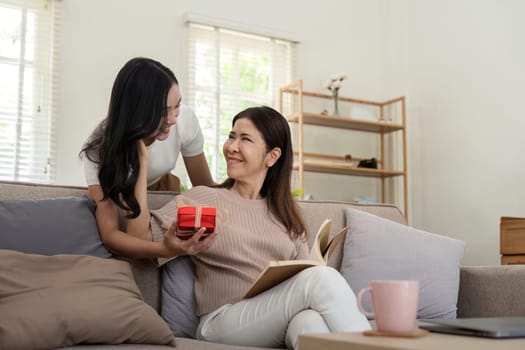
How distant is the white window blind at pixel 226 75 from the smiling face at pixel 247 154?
2825 mm

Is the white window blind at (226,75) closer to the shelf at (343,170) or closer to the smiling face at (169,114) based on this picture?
the shelf at (343,170)

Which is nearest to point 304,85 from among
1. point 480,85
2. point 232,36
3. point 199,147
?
point 232,36

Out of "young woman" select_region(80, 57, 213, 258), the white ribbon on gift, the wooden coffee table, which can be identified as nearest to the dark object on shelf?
"young woman" select_region(80, 57, 213, 258)

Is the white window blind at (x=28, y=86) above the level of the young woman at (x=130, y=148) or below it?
above

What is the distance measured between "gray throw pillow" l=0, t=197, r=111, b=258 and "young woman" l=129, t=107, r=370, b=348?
15 centimetres

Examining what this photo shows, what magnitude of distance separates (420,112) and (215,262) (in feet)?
12.7

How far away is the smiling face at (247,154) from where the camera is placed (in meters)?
2.15

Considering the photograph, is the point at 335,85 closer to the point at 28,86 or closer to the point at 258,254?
the point at 28,86

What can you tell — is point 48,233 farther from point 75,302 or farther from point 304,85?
point 304,85

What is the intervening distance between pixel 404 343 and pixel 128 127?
1266 millimetres

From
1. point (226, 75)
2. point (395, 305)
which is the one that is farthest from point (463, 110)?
point (395, 305)

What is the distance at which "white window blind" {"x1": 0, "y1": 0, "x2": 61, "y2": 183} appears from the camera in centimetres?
438

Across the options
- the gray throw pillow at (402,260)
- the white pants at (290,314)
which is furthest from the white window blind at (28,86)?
the white pants at (290,314)

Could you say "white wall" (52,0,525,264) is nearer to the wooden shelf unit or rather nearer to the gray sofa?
the wooden shelf unit
